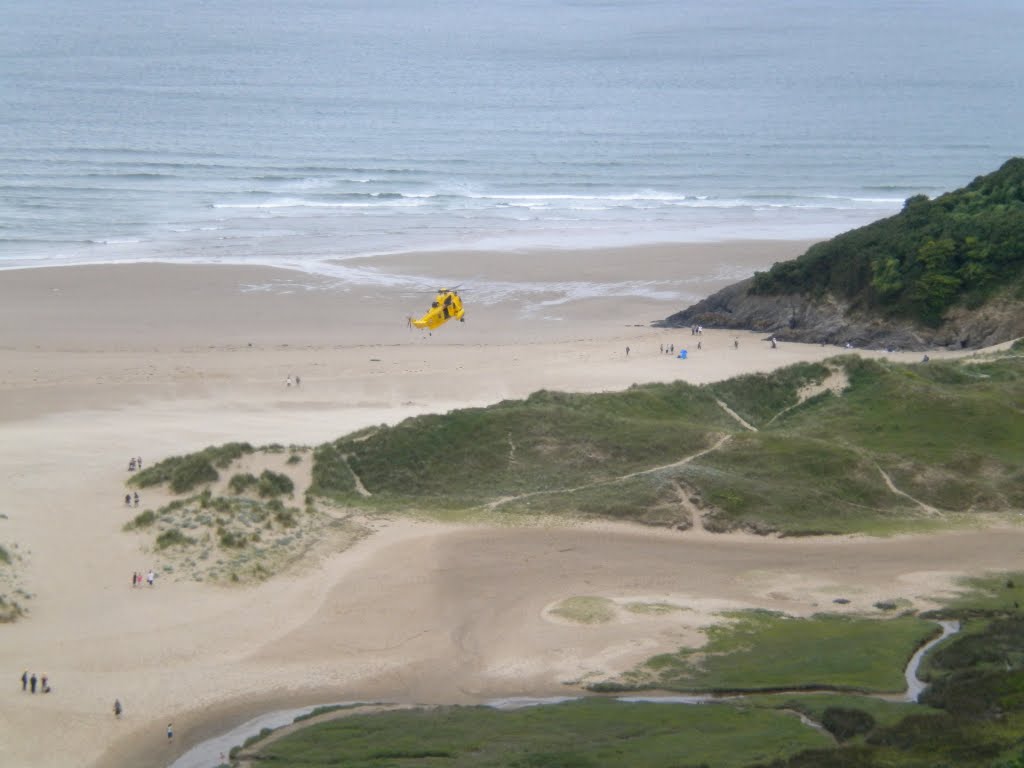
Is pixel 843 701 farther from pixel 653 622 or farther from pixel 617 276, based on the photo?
pixel 617 276

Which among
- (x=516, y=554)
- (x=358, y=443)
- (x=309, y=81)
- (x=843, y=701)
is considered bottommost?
(x=843, y=701)

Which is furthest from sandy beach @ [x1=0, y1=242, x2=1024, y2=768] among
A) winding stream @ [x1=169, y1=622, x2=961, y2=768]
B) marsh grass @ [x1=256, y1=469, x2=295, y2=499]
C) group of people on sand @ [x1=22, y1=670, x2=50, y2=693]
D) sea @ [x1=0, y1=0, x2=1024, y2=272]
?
sea @ [x1=0, y1=0, x2=1024, y2=272]

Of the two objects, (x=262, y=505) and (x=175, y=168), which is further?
(x=175, y=168)

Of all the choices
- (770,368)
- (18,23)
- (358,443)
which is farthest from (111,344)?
(18,23)

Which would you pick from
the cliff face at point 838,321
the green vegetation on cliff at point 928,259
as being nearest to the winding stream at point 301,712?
the cliff face at point 838,321

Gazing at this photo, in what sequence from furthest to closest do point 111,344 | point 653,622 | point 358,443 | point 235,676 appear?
1. point 111,344
2. point 358,443
3. point 653,622
4. point 235,676

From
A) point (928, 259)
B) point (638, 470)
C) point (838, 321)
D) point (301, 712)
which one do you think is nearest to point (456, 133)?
point (838, 321)

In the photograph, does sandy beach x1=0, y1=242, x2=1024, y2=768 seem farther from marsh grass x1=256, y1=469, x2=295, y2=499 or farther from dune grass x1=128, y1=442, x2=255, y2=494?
marsh grass x1=256, y1=469, x2=295, y2=499
